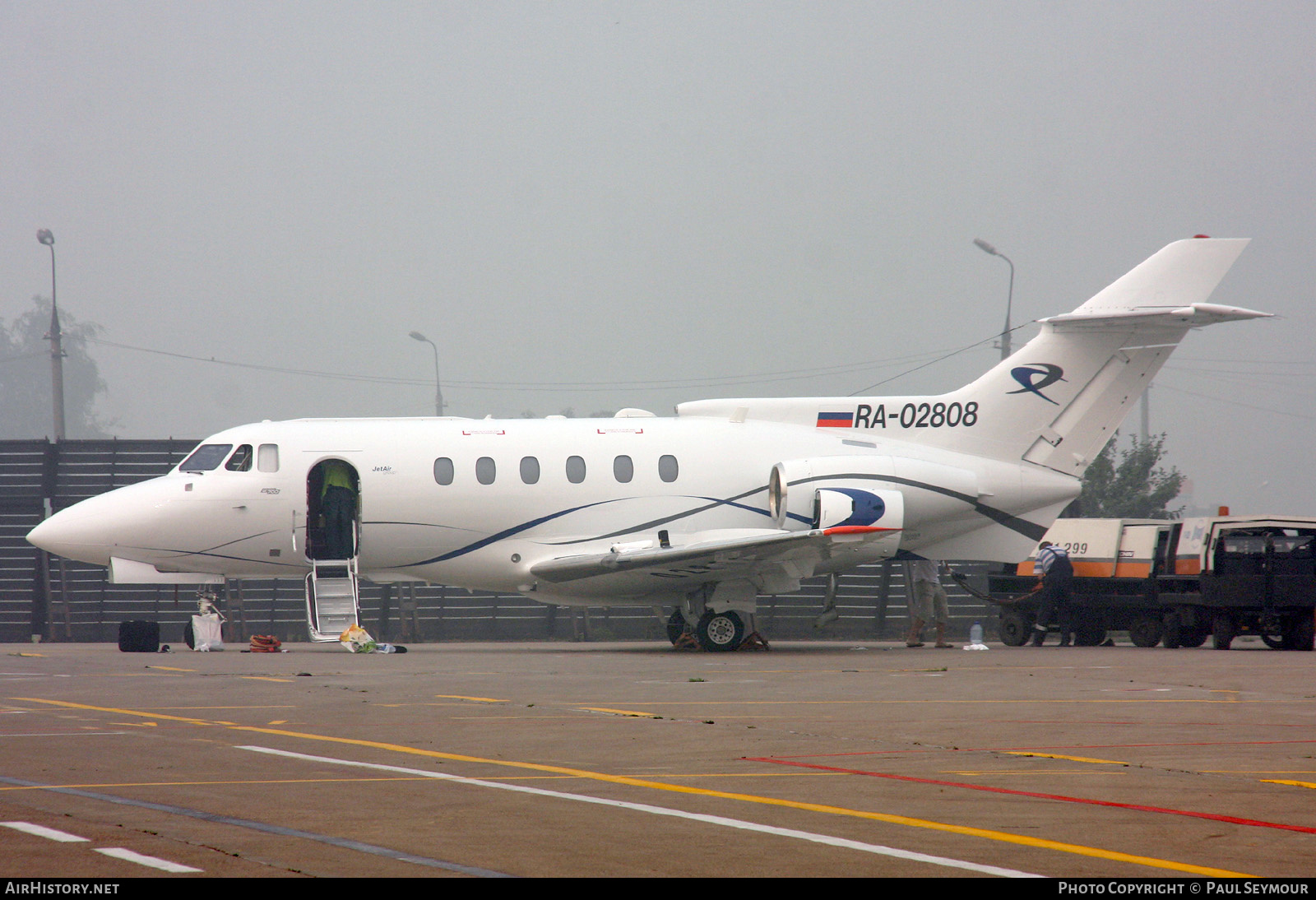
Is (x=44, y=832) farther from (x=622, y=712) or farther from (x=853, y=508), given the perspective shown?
(x=853, y=508)

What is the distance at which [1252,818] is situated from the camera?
610cm

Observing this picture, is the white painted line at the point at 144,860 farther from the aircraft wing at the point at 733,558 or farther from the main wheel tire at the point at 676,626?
the main wheel tire at the point at 676,626

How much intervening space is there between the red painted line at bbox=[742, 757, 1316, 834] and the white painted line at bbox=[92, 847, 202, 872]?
12.7 feet

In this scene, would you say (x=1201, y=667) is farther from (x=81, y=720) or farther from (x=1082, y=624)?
(x=81, y=720)

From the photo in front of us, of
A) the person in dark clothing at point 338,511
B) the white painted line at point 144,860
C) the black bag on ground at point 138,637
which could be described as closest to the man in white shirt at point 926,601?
the person in dark clothing at point 338,511

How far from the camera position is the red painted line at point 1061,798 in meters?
5.97

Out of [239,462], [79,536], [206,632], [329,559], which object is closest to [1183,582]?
[329,559]

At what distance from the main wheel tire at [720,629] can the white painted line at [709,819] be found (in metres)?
13.0

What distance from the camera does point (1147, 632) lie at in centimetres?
2330

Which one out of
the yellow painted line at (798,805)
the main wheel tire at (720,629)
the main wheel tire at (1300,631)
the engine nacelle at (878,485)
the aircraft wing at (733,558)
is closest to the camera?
the yellow painted line at (798,805)

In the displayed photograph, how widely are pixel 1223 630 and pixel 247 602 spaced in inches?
782

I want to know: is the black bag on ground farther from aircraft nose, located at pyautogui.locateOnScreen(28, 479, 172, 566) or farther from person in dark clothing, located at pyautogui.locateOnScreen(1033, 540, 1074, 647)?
person in dark clothing, located at pyautogui.locateOnScreen(1033, 540, 1074, 647)

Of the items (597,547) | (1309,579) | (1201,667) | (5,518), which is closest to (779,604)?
(597,547)
